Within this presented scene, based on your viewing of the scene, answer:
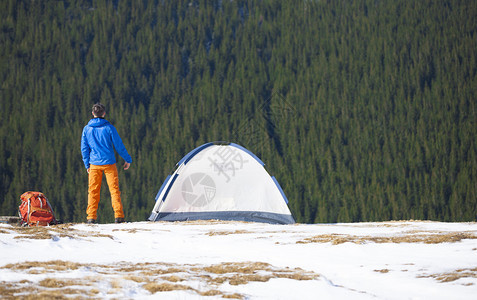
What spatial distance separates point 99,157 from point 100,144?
0.29 meters

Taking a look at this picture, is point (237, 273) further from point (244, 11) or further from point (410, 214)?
point (244, 11)

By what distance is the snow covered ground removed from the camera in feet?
16.0

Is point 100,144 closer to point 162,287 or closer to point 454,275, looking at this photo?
point 162,287

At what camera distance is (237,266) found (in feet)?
20.1

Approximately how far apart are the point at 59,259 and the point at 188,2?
270 ft

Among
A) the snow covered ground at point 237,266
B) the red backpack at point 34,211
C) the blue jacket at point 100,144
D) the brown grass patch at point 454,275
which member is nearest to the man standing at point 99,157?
the blue jacket at point 100,144

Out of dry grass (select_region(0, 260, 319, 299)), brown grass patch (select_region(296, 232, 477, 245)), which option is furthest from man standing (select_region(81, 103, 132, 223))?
dry grass (select_region(0, 260, 319, 299))

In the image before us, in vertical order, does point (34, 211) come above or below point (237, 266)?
above

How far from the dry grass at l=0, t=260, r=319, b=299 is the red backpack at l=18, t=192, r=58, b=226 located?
4.83 meters

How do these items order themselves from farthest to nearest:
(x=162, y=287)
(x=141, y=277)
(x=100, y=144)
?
(x=100, y=144), (x=141, y=277), (x=162, y=287)

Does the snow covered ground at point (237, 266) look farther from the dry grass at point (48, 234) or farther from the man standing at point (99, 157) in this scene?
the man standing at point (99, 157)

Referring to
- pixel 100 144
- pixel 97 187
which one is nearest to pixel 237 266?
pixel 97 187

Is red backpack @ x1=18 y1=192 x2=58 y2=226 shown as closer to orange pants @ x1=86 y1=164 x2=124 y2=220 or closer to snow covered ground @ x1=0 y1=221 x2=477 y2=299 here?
orange pants @ x1=86 y1=164 x2=124 y2=220

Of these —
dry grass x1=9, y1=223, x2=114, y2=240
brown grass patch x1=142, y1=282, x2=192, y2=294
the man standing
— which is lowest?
brown grass patch x1=142, y1=282, x2=192, y2=294
